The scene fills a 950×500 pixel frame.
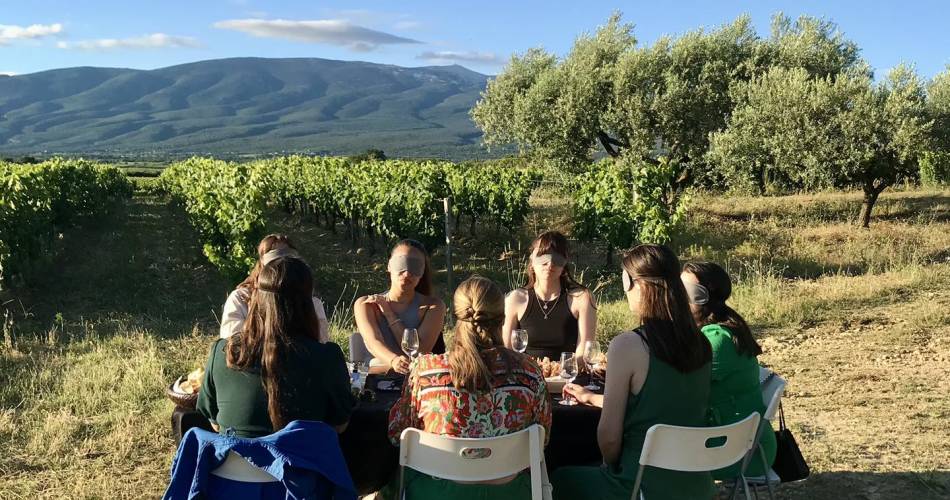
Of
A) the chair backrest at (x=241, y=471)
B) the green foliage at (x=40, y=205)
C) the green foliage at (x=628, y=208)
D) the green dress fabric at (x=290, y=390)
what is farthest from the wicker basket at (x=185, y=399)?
the green foliage at (x=628, y=208)

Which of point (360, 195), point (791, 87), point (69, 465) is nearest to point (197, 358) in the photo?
point (69, 465)

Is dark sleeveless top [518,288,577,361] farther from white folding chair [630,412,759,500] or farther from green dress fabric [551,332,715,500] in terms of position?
white folding chair [630,412,759,500]

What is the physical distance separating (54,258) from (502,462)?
1189 centimetres

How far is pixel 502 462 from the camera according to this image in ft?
7.20

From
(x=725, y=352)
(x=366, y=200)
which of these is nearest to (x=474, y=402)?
(x=725, y=352)

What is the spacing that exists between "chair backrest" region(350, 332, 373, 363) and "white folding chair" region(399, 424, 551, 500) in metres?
1.51

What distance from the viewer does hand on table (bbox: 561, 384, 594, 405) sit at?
2643 mm

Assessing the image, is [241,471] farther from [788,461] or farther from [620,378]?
[788,461]

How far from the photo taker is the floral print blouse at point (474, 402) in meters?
2.21

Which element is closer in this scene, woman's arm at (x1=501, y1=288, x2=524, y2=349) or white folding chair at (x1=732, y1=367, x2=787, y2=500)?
white folding chair at (x1=732, y1=367, x2=787, y2=500)

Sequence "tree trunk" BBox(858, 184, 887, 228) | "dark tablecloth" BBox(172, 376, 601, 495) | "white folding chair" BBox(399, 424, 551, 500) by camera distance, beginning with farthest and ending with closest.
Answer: "tree trunk" BBox(858, 184, 887, 228) < "dark tablecloth" BBox(172, 376, 601, 495) < "white folding chair" BBox(399, 424, 551, 500)

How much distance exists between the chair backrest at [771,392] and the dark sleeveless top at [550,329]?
42.3 inches

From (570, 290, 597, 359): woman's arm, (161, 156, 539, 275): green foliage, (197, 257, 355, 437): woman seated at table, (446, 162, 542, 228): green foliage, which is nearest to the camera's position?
(197, 257, 355, 437): woman seated at table

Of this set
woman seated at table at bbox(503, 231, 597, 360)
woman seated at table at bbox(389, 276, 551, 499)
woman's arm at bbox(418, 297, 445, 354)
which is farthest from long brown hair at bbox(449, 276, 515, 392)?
woman seated at table at bbox(503, 231, 597, 360)
